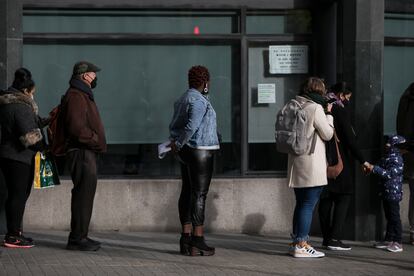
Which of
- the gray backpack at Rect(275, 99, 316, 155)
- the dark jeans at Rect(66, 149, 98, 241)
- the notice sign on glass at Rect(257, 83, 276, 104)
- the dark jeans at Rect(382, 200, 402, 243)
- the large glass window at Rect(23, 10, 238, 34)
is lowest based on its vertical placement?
the dark jeans at Rect(382, 200, 402, 243)

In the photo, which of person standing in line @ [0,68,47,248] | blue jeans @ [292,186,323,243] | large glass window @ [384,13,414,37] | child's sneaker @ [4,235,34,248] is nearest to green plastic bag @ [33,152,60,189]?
person standing in line @ [0,68,47,248]

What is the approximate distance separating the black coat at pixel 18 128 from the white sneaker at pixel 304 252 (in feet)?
9.11

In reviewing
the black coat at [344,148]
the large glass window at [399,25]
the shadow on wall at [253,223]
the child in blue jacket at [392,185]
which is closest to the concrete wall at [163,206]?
the shadow on wall at [253,223]

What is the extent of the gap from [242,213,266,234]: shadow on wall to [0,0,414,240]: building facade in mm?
12

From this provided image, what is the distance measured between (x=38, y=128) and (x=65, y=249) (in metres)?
1.27

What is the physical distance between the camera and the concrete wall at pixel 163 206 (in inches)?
476

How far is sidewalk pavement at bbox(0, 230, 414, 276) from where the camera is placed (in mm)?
9297

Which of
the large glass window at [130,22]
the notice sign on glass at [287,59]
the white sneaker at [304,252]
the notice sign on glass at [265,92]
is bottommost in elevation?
the white sneaker at [304,252]

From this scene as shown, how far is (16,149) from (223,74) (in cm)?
312

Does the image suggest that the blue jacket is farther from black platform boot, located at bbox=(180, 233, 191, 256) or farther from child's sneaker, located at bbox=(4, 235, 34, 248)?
child's sneaker, located at bbox=(4, 235, 34, 248)

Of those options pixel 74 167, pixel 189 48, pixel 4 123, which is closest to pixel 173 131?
pixel 74 167

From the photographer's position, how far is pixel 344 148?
1106 centimetres

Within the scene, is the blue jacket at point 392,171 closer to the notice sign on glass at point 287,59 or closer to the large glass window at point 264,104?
the large glass window at point 264,104

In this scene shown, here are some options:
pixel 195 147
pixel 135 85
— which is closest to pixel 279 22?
pixel 135 85
